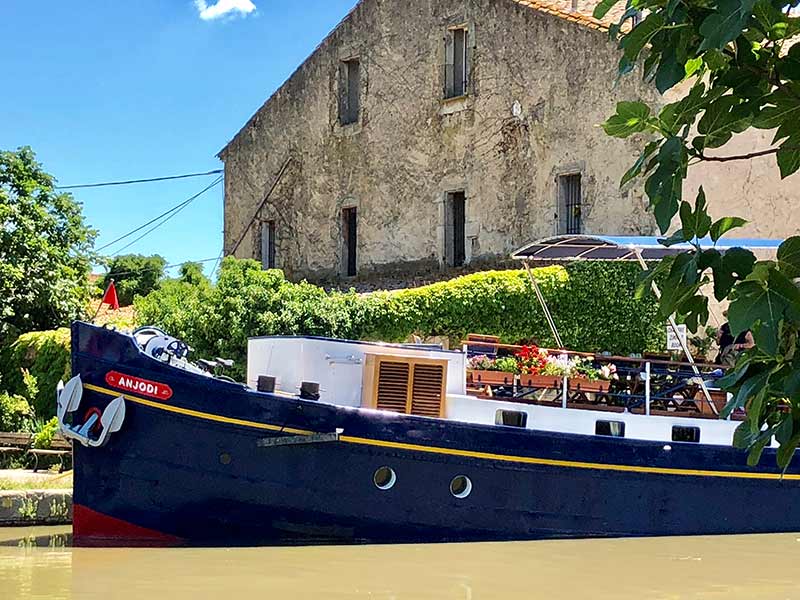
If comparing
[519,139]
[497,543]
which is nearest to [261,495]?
[497,543]

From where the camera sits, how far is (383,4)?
77.6 ft

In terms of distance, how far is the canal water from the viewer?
8.77m

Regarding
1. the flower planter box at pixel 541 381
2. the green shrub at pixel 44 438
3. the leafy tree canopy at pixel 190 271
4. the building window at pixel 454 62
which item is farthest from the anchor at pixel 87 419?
the leafy tree canopy at pixel 190 271

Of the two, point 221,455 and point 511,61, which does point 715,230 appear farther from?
point 511,61

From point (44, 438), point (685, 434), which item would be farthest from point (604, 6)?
point (44, 438)

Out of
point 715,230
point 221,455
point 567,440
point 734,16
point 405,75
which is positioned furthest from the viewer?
point 405,75

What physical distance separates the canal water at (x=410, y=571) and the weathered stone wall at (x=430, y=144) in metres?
8.65

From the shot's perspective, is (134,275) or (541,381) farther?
(134,275)

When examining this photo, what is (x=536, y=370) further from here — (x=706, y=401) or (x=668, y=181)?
(x=668, y=181)

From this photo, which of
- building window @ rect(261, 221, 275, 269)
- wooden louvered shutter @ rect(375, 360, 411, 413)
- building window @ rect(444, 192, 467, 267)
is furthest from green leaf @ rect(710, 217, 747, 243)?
building window @ rect(261, 221, 275, 269)

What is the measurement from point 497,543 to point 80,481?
13.8 ft

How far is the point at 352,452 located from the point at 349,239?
14.0 m

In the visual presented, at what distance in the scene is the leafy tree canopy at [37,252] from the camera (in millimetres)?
21361

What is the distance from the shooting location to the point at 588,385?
12.1 metres
